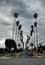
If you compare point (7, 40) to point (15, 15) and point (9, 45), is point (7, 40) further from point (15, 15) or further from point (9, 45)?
point (15, 15)

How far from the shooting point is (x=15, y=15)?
452ft

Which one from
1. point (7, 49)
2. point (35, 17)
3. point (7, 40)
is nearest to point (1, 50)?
point (7, 49)

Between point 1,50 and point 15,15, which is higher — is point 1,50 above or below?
below

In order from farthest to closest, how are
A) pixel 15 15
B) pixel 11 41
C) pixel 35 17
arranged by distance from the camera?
pixel 11 41 < pixel 35 17 < pixel 15 15

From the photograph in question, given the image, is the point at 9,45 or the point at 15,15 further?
the point at 9,45

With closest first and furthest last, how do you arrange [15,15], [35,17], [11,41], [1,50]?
[15,15] < [35,17] < [1,50] < [11,41]

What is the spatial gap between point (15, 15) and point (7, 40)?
163 ft

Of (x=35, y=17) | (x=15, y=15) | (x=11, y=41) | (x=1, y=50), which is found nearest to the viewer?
(x=15, y=15)

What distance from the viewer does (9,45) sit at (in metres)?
176

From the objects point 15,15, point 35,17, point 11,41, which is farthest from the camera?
point 11,41

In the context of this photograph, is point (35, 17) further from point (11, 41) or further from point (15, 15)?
point (11, 41)

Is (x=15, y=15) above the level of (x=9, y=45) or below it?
above

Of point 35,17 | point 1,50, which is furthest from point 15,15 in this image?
point 1,50

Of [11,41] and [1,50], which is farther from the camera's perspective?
[11,41]
